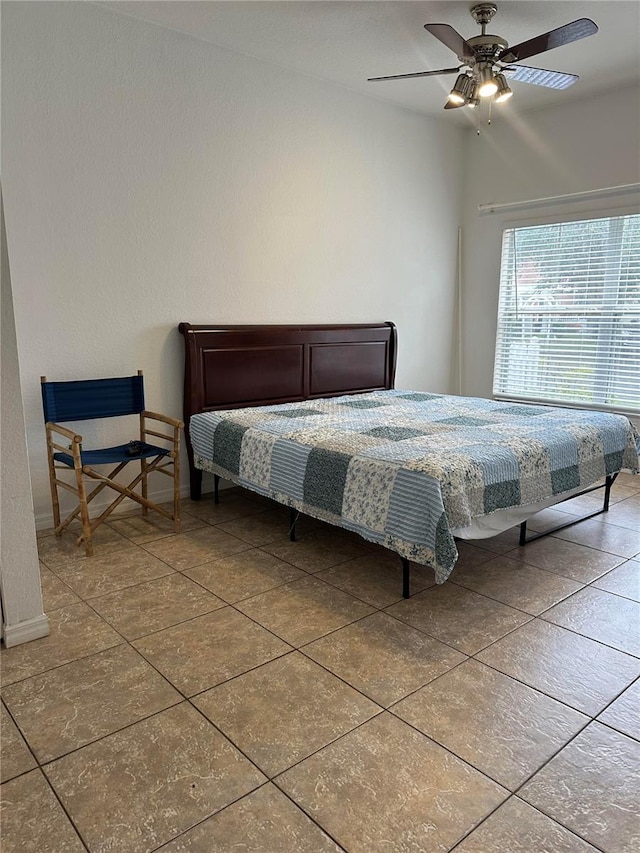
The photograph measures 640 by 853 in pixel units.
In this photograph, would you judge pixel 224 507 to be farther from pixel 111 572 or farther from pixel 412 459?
pixel 412 459

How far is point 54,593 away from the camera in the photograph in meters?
2.54

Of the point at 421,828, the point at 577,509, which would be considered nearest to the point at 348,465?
the point at 421,828

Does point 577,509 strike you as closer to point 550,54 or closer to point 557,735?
point 557,735

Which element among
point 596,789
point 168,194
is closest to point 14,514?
point 596,789

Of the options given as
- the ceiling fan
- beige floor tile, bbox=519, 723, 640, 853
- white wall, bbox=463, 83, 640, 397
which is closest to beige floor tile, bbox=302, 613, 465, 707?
beige floor tile, bbox=519, 723, 640, 853

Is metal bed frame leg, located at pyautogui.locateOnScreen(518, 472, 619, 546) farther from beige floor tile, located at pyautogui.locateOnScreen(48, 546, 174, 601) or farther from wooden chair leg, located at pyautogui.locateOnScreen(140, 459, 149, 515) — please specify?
wooden chair leg, located at pyautogui.locateOnScreen(140, 459, 149, 515)

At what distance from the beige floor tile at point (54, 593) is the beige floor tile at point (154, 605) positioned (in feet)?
0.37

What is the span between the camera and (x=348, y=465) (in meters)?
2.63

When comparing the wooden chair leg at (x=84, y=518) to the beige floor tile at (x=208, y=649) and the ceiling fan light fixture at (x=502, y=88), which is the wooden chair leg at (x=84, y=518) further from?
the ceiling fan light fixture at (x=502, y=88)

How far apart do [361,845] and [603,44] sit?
417 centimetres

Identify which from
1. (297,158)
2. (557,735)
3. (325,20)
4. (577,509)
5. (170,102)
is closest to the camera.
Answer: (557,735)

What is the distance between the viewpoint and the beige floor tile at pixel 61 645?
2014 millimetres

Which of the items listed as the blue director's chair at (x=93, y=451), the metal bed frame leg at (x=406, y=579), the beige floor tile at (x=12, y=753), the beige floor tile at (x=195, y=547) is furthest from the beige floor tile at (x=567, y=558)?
the beige floor tile at (x=12, y=753)

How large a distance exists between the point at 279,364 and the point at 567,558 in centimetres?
218
